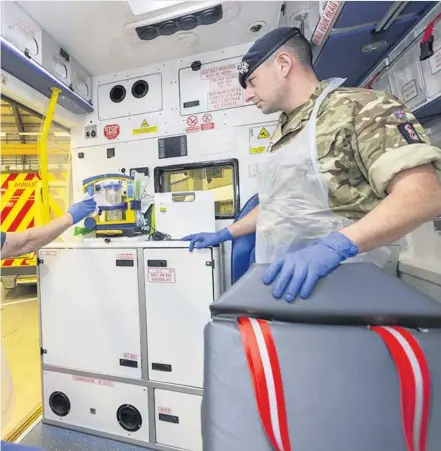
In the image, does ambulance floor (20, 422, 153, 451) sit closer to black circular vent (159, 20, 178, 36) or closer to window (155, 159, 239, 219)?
window (155, 159, 239, 219)

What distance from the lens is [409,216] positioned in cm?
81

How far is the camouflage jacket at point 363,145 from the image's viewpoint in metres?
0.86

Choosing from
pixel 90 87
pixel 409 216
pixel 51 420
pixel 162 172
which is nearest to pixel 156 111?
pixel 162 172

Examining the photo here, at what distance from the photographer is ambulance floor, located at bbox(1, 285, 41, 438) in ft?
7.32

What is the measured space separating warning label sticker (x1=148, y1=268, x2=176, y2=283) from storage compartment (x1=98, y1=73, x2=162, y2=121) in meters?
1.72

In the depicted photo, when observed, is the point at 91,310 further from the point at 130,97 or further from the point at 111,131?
the point at 130,97

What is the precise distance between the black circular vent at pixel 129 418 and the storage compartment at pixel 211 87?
2500mm

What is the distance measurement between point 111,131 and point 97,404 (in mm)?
2447

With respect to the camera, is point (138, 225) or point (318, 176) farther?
point (138, 225)

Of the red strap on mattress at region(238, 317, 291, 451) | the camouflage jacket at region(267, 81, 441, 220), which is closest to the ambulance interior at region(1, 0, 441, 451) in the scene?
the camouflage jacket at region(267, 81, 441, 220)

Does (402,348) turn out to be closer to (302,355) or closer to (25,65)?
(302,355)

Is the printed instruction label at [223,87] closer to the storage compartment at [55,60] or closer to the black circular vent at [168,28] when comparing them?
the black circular vent at [168,28]

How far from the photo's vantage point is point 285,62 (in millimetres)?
1325

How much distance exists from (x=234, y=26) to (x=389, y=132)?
2025mm
